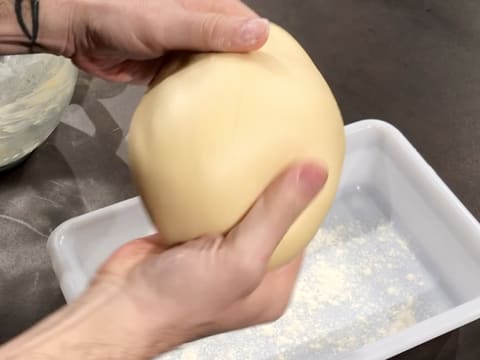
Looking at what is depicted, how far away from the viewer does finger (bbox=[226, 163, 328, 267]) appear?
0.55 m

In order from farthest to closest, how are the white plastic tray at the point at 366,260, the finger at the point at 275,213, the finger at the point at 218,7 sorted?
the white plastic tray at the point at 366,260 < the finger at the point at 218,7 < the finger at the point at 275,213

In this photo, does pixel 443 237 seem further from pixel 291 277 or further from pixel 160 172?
pixel 160 172

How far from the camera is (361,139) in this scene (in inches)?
39.9

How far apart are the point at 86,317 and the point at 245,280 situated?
5.1 inches

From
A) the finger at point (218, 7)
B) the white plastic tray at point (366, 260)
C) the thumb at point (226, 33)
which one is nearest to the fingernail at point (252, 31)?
the thumb at point (226, 33)

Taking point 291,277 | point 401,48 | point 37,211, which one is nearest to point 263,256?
point 291,277

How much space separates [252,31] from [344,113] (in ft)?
1.81

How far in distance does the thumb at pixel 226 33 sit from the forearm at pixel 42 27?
0.19 metres

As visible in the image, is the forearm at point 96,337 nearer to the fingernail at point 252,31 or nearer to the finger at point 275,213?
the finger at point 275,213

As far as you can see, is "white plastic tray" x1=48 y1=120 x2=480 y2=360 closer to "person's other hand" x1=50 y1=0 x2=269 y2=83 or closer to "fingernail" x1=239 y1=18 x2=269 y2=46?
"person's other hand" x1=50 y1=0 x2=269 y2=83

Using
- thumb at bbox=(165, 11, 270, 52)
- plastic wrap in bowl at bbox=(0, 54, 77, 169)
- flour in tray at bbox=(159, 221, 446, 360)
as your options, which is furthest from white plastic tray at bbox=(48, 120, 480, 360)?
thumb at bbox=(165, 11, 270, 52)

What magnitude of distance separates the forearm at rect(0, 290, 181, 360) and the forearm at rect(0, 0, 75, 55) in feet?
1.06

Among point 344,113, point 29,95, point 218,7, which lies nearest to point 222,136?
point 218,7

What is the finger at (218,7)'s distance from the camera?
696 mm
